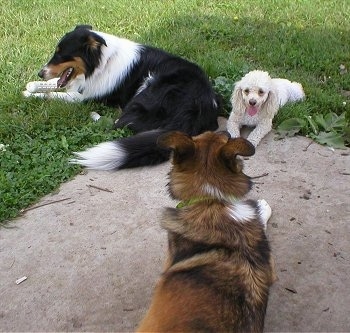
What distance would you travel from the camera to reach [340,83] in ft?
17.7

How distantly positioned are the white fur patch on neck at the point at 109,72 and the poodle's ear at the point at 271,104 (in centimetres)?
154

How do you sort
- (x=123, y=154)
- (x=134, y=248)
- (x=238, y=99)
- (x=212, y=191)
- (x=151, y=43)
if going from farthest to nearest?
(x=151, y=43) → (x=238, y=99) → (x=123, y=154) → (x=134, y=248) → (x=212, y=191)

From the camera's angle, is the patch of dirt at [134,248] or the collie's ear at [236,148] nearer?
the collie's ear at [236,148]

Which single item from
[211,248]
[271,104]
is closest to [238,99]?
[271,104]

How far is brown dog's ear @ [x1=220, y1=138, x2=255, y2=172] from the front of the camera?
2.20 metres

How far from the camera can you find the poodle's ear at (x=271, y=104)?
4359mm

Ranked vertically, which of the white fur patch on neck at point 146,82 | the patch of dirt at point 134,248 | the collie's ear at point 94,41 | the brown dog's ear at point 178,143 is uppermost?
the brown dog's ear at point 178,143

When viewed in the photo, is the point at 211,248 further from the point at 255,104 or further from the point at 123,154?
the point at 255,104

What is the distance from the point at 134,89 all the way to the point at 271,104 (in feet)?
4.91

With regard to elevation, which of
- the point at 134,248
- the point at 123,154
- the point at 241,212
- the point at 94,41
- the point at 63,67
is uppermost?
the point at 241,212

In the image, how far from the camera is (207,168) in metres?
2.38

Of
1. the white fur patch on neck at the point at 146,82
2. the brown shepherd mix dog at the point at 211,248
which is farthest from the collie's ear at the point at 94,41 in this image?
the brown shepherd mix dog at the point at 211,248

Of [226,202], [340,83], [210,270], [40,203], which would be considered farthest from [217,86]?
[210,270]

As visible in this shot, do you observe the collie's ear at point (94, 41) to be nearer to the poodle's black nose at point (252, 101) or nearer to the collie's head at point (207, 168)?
the poodle's black nose at point (252, 101)
